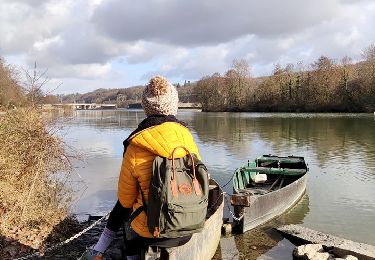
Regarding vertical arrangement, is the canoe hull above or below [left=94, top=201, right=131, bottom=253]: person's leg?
below

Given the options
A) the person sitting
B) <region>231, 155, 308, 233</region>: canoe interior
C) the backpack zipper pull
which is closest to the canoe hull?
<region>231, 155, 308, 233</region>: canoe interior

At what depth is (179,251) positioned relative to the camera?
441 centimetres

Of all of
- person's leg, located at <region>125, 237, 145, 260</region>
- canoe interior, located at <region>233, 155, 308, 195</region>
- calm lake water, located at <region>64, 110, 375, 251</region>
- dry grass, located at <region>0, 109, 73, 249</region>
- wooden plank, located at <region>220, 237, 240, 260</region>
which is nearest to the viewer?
person's leg, located at <region>125, 237, 145, 260</region>

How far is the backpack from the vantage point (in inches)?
122

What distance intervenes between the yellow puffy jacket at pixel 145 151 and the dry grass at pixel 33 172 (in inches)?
197

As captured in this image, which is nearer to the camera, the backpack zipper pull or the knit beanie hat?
the backpack zipper pull

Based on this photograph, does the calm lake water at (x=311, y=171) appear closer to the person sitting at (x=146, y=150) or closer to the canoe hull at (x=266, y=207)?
the canoe hull at (x=266, y=207)

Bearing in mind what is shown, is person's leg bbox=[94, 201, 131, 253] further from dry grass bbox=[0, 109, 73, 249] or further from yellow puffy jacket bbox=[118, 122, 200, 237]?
dry grass bbox=[0, 109, 73, 249]

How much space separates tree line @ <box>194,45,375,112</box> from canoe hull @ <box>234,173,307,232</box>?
56.1 m

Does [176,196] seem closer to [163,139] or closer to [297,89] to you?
[163,139]

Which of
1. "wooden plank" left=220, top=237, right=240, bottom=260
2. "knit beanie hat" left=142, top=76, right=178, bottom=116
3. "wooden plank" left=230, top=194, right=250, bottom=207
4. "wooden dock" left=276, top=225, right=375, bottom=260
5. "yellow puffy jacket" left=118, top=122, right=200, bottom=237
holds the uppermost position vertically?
"knit beanie hat" left=142, top=76, right=178, bottom=116

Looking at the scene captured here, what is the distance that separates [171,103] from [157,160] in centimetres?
56

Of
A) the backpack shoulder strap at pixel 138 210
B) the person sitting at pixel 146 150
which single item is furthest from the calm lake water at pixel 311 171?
the backpack shoulder strap at pixel 138 210

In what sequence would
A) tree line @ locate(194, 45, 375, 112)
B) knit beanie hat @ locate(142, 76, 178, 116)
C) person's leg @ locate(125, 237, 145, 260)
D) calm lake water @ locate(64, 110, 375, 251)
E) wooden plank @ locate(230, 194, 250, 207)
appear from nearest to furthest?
1. knit beanie hat @ locate(142, 76, 178, 116)
2. person's leg @ locate(125, 237, 145, 260)
3. wooden plank @ locate(230, 194, 250, 207)
4. calm lake water @ locate(64, 110, 375, 251)
5. tree line @ locate(194, 45, 375, 112)
